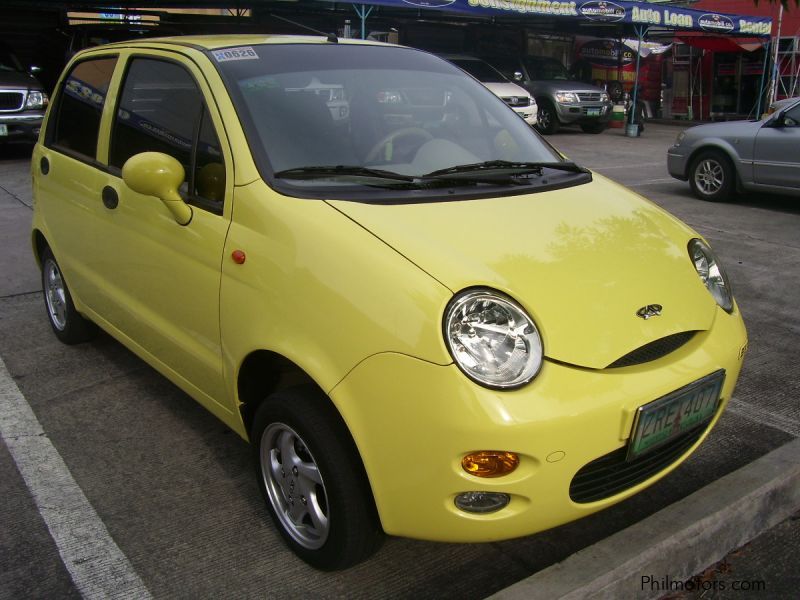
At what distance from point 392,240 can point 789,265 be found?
5092 mm

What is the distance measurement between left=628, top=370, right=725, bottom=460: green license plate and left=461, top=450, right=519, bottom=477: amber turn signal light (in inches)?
15.8

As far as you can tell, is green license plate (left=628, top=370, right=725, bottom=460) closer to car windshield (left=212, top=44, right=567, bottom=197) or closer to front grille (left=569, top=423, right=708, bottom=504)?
front grille (left=569, top=423, right=708, bottom=504)

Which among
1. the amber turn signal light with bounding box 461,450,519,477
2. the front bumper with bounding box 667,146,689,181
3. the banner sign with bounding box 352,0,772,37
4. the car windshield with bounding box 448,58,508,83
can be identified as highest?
the banner sign with bounding box 352,0,772,37

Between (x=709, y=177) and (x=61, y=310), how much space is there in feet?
24.9

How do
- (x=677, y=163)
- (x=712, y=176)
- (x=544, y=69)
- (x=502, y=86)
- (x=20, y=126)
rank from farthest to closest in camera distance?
(x=544, y=69) → (x=502, y=86) → (x=20, y=126) → (x=677, y=163) → (x=712, y=176)

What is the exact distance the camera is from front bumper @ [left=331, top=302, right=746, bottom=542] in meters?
2.01

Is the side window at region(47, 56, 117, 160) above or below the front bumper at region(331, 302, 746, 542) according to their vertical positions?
above

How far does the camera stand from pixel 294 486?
8.39 ft

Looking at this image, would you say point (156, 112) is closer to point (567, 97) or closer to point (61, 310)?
point (61, 310)

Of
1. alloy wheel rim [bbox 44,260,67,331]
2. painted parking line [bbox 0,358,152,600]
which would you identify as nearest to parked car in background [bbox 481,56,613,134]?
alloy wheel rim [bbox 44,260,67,331]

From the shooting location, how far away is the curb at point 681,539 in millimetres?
2262

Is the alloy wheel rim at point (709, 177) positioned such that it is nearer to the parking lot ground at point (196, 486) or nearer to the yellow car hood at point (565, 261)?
the parking lot ground at point (196, 486)

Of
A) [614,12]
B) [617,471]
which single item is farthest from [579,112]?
[617,471]

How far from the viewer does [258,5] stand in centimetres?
1700
